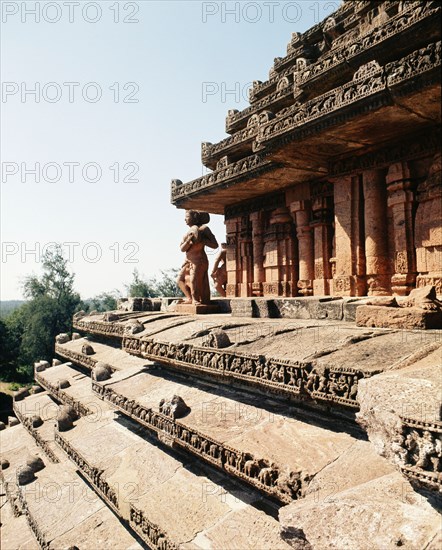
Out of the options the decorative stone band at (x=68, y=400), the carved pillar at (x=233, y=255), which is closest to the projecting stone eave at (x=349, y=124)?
the carved pillar at (x=233, y=255)

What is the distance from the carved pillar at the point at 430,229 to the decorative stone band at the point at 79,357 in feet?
19.3

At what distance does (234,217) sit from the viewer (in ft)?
25.9

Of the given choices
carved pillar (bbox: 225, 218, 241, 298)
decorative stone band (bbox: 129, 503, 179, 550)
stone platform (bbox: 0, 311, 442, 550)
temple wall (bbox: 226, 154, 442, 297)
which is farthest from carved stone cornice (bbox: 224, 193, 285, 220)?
decorative stone band (bbox: 129, 503, 179, 550)

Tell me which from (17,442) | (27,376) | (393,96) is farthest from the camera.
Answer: (27,376)

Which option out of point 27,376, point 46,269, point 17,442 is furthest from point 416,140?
point 46,269

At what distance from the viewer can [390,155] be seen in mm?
4770

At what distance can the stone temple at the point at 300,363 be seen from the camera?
1.94m

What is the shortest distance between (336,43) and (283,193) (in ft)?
8.24

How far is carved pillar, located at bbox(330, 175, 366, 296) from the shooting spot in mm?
5148

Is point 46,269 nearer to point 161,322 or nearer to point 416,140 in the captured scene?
point 161,322

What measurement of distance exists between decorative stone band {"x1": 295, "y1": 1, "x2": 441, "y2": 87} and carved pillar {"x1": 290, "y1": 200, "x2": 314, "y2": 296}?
1855mm

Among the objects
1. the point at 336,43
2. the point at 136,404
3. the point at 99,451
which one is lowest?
the point at 99,451

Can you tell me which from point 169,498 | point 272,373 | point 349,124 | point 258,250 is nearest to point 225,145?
point 258,250

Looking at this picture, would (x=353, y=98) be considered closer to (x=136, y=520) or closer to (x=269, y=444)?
(x=269, y=444)
